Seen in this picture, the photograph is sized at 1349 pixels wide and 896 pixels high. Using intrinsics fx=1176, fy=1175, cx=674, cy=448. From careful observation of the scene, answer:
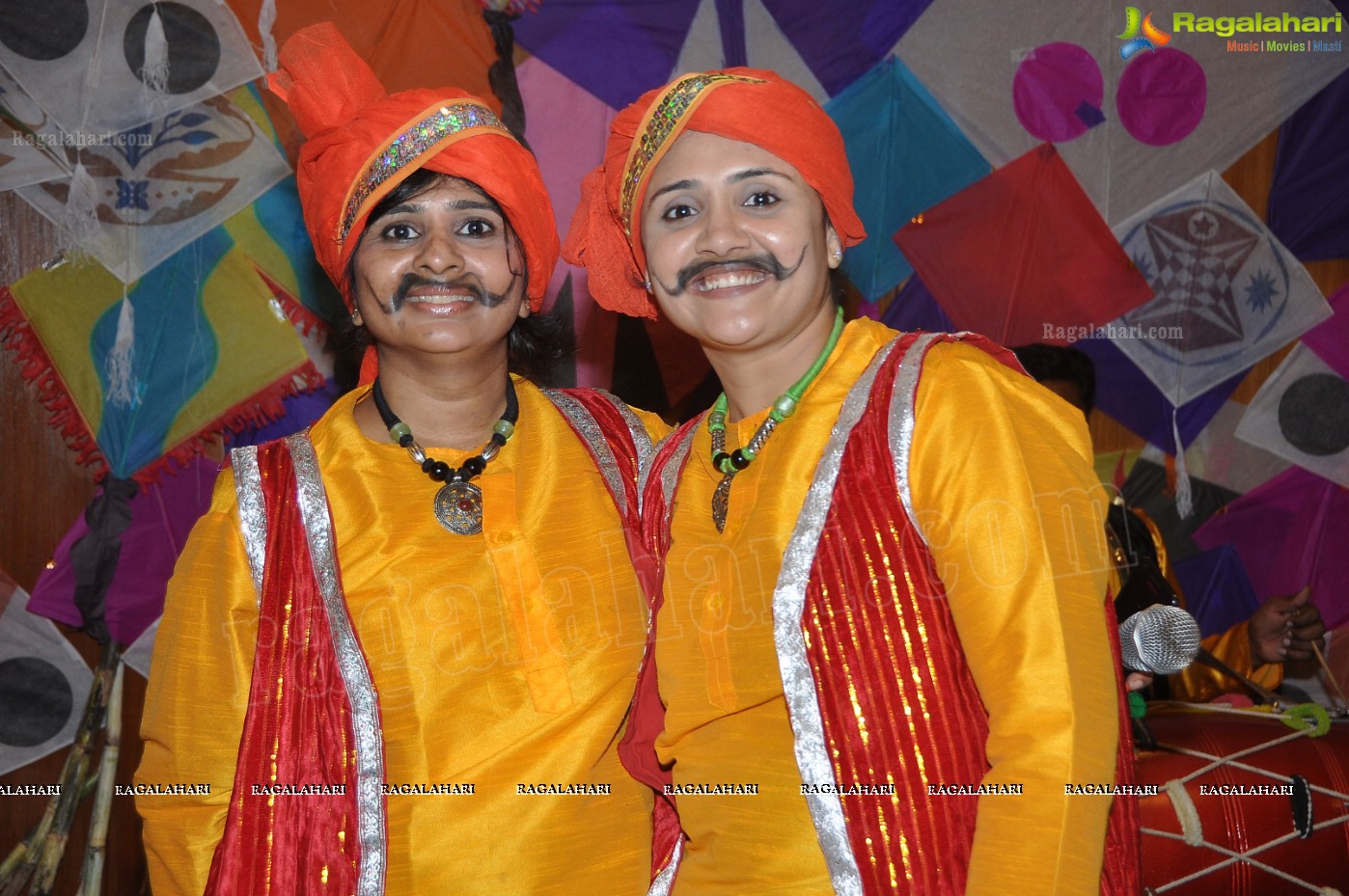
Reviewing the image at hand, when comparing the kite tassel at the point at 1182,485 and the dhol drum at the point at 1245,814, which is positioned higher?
the kite tassel at the point at 1182,485

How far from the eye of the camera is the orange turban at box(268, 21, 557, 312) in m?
2.09

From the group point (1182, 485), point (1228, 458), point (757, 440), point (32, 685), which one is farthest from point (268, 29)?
point (1228, 458)

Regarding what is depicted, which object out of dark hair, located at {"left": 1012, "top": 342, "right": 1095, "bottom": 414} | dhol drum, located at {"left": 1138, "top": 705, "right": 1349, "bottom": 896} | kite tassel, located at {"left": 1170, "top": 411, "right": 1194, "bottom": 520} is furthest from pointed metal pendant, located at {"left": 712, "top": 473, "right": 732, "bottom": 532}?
kite tassel, located at {"left": 1170, "top": 411, "right": 1194, "bottom": 520}

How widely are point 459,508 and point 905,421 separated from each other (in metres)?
0.85

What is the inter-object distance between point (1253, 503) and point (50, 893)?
13.5ft

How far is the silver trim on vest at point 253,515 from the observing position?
195cm

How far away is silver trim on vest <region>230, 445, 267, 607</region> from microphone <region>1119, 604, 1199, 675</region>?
4.67 ft

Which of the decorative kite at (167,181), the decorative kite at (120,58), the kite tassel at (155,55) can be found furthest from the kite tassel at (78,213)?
the kite tassel at (155,55)

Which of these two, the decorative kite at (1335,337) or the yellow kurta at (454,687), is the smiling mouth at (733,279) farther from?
the decorative kite at (1335,337)

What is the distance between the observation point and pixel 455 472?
211cm

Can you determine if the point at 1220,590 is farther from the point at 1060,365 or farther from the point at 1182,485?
the point at 1060,365

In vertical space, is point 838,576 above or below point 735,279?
below

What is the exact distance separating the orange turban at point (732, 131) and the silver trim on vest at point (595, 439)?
0.35 meters

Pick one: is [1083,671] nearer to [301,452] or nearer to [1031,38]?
[301,452]
